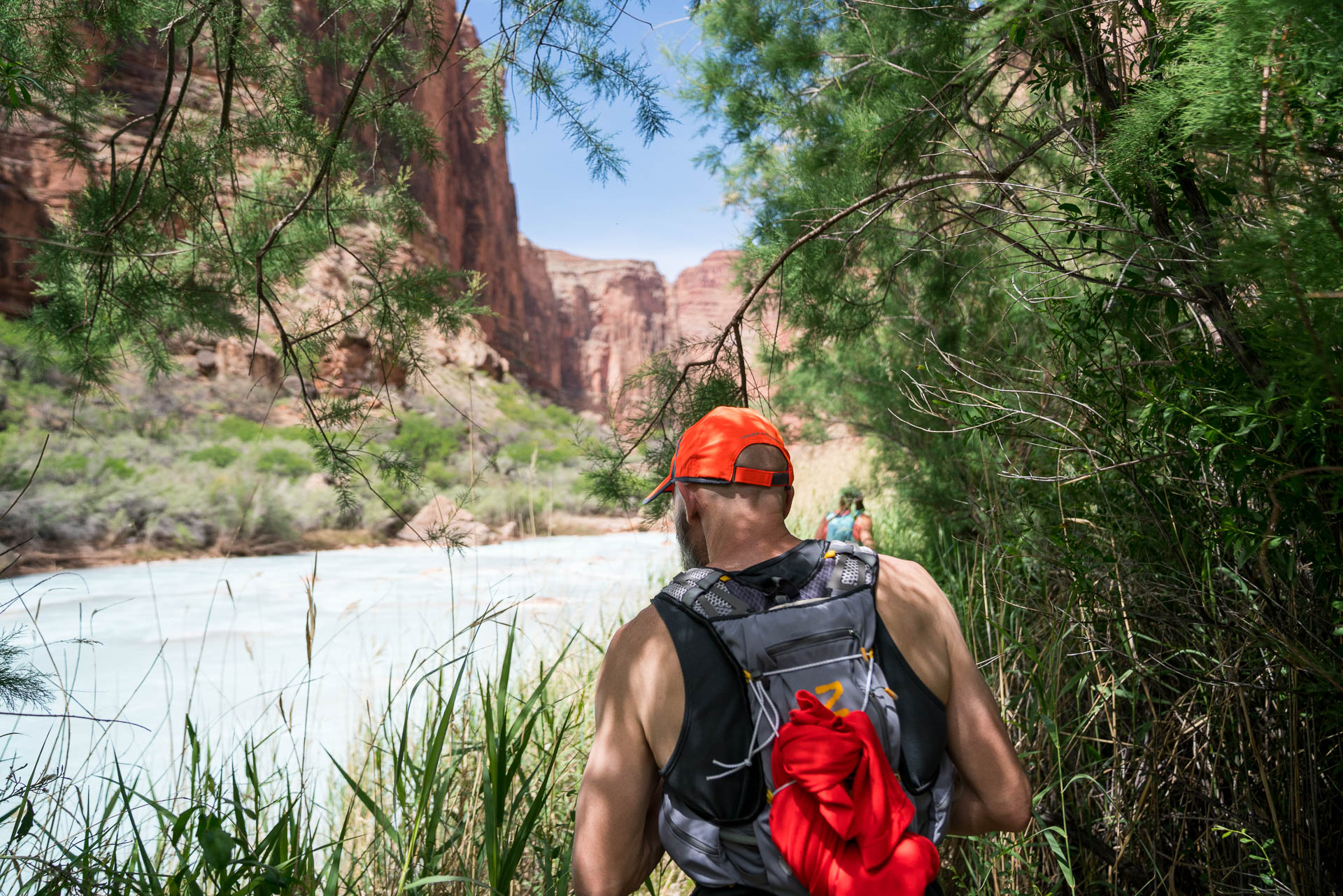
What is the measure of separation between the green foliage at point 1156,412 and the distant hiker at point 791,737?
0.59 m

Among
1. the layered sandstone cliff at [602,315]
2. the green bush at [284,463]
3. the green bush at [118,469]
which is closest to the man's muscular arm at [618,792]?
the green bush at [118,469]

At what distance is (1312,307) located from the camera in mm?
956

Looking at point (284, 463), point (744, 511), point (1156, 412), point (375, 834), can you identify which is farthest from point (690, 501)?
point (284, 463)

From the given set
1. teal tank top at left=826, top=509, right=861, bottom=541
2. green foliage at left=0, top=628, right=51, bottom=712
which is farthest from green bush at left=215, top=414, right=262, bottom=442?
green foliage at left=0, top=628, right=51, bottom=712

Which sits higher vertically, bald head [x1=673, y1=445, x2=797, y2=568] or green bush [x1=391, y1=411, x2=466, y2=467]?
green bush [x1=391, y1=411, x2=466, y2=467]

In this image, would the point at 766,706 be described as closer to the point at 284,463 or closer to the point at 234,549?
the point at 234,549

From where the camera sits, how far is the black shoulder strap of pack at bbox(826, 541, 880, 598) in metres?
1.25

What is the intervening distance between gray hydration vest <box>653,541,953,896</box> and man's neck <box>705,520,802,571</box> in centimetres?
6

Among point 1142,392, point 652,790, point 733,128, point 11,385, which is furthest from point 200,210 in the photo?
point 11,385

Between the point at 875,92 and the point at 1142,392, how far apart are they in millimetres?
2075

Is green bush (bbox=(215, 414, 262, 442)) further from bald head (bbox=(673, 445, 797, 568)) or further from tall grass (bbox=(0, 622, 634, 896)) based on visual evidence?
bald head (bbox=(673, 445, 797, 568))

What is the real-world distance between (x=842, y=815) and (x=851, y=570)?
392 millimetres

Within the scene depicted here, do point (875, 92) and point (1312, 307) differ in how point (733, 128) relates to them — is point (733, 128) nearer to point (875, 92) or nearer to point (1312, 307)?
point (875, 92)

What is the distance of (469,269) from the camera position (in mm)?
9617
